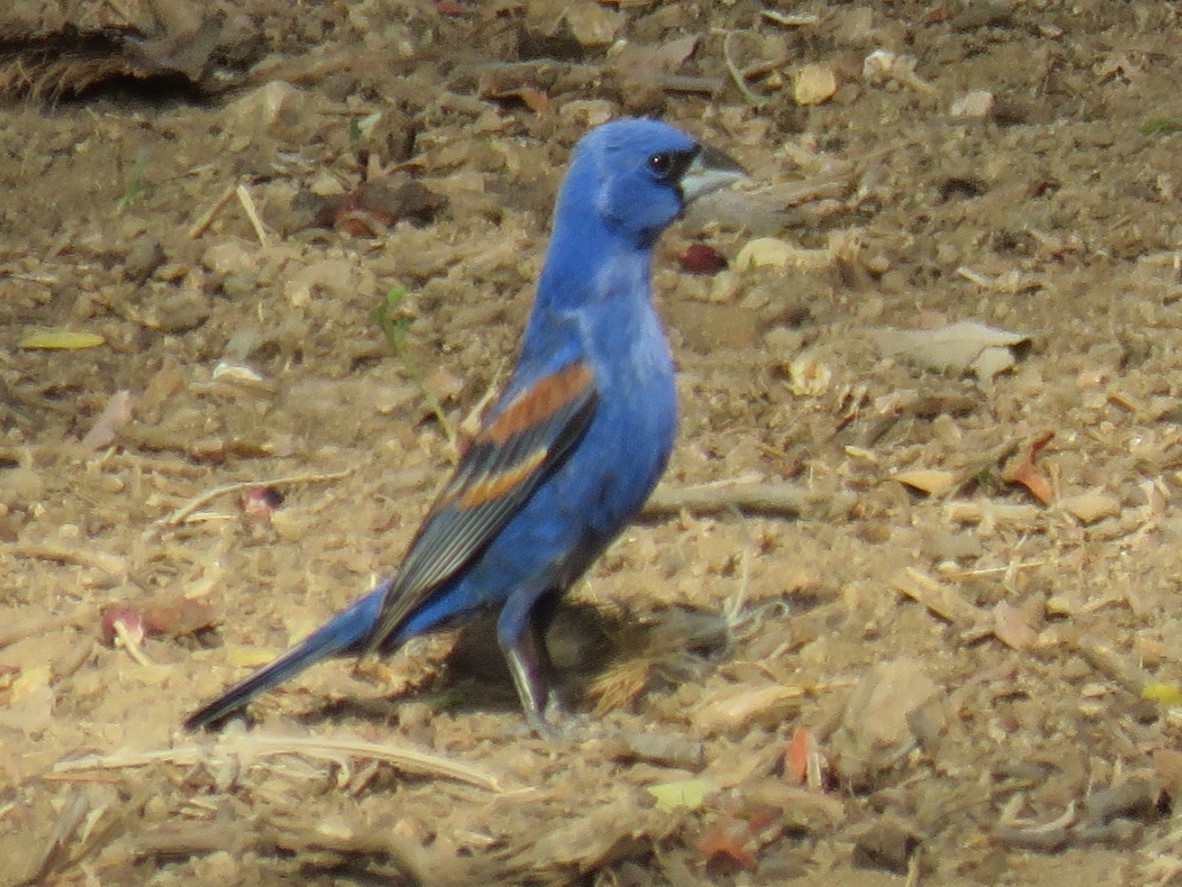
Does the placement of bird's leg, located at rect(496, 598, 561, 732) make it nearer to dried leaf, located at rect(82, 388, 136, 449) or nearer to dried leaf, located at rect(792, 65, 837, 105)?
dried leaf, located at rect(82, 388, 136, 449)

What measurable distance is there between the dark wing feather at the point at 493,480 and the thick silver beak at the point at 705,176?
46 centimetres

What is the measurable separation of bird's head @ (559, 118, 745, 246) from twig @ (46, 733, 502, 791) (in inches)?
42.0

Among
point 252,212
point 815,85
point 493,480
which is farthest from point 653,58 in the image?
point 493,480

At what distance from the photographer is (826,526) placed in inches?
173

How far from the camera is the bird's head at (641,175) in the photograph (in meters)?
3.90

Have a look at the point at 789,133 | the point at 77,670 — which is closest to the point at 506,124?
the point at 789,133

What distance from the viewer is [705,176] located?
13.1ft

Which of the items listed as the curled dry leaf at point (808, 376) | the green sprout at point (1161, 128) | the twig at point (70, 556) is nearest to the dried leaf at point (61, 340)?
the twig at point (70, 556)

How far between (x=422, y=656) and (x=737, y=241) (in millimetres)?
1799

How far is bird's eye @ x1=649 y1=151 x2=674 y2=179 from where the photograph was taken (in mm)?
3963

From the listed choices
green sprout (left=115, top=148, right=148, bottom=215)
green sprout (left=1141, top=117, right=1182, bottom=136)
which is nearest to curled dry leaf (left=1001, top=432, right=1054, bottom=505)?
green sprout (left=1141, top=117, right=1182, bottom=136)

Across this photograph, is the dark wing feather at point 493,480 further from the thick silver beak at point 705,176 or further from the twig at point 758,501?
the twig at point 758,501

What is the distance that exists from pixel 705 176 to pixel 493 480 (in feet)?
2.42

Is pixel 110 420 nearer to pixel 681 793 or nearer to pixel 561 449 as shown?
pixel 561 449
